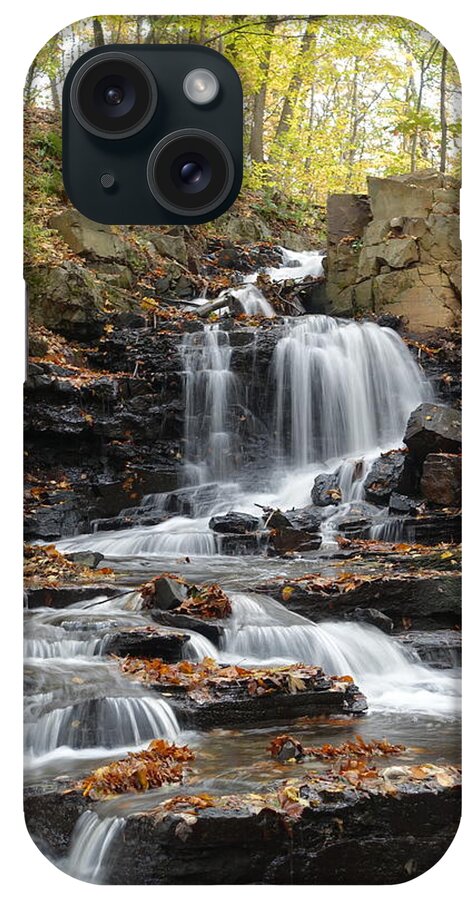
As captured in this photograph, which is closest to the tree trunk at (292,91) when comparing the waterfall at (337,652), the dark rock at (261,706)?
the waterfall at (337,652)

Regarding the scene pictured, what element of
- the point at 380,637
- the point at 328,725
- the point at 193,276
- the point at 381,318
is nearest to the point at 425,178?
the point at 381,318

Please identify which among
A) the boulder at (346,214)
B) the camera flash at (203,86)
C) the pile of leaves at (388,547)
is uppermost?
the camera flash at (203,86)

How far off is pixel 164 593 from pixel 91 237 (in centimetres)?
199

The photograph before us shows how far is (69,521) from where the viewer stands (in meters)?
5.45

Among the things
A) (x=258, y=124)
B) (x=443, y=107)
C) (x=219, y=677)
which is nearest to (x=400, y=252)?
(x=443, y=107)

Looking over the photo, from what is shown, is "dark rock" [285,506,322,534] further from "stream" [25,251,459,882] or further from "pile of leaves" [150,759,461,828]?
"pile of leaves" [150,759,461,828]

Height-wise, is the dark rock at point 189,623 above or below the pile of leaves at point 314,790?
above

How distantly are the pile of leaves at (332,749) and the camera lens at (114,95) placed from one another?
137 inches

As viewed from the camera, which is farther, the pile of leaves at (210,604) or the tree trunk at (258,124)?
the tree trunk at (258,124)

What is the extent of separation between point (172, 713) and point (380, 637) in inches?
46.8

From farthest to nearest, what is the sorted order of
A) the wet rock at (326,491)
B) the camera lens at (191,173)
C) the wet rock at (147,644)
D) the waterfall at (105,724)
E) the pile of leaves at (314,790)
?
the wet rock at (326,491) < the camera lens at (191,173) < the wet rock at (147,644) < the waterfall at (105,724) < the pile of leaves at (314,790)

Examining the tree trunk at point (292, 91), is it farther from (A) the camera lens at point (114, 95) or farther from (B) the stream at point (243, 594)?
(A) the camera lens at point (114, 95)

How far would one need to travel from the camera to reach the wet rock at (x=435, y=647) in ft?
17.8

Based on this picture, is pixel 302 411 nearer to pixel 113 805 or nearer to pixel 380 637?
pixel 380 637
